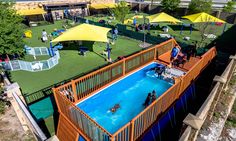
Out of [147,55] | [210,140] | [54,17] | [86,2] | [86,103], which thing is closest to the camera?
[210,140]

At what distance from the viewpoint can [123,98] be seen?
33.4ft

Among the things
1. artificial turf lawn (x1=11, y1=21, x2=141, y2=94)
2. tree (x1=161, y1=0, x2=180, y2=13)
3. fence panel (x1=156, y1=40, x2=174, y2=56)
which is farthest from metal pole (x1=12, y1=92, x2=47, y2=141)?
tree (x1=161, y1=0, x2=180, y2=13)

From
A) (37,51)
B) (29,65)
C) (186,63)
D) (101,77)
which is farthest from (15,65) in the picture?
(186,63)

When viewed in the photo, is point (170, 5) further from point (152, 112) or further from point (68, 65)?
point (152, 112)

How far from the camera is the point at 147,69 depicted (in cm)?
1288

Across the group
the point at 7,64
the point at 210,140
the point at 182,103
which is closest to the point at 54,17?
the point at 7,64

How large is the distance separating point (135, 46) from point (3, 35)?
43.0 ft

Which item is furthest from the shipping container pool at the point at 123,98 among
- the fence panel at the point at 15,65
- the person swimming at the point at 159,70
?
the fence panel at the point at 15,65

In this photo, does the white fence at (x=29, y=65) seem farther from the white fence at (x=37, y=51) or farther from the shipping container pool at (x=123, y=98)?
the shipping container pool at (x=123, y=98)

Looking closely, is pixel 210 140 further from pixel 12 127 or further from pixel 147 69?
pixel 12 127

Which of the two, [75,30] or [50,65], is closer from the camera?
[50,65]

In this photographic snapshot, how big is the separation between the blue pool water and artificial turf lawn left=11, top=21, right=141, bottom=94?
477 centimetres

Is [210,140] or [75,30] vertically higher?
[75,30]

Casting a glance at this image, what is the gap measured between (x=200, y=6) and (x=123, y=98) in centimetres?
2659
